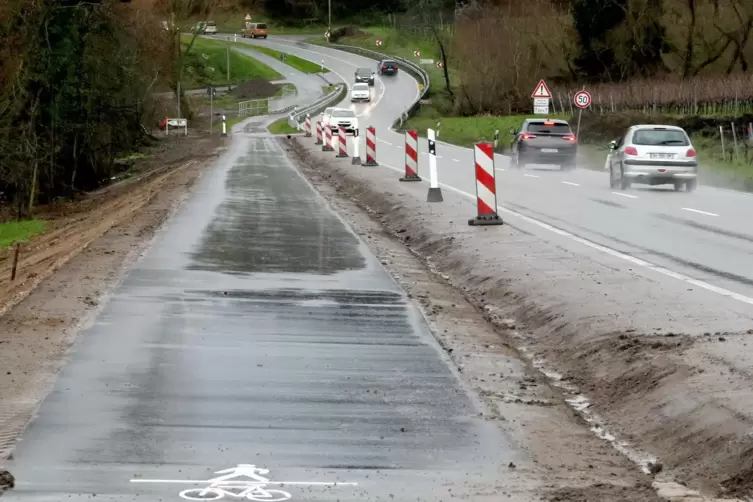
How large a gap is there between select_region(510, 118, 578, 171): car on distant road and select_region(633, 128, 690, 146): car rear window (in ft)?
32.0

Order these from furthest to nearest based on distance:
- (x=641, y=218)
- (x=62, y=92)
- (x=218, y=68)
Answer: (x=218, y=68) < (x=62, y=92) < (x=641, y=218)

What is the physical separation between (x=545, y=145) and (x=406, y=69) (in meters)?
83.9

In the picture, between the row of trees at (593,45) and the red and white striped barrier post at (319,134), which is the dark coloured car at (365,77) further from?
the red and white striped barrier post at (319,134)

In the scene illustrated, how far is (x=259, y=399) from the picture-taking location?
8367mm

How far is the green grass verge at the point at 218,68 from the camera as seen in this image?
135m

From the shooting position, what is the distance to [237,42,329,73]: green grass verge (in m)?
143

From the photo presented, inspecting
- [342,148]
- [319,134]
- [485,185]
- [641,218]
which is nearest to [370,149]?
[342,148]

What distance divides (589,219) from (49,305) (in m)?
12.6

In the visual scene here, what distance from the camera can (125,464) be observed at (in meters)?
6.70

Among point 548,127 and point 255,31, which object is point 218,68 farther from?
point 548,127

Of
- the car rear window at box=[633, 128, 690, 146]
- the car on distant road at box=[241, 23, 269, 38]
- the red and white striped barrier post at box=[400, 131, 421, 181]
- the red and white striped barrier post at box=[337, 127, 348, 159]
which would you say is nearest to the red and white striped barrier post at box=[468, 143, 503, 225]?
the red and white striped barrier post at box=[400, 131, 421, 181]

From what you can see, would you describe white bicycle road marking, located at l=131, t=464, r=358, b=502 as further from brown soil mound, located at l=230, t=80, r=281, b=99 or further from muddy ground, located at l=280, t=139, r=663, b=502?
brown soil mound, located at l=230, t=80, r=281, b=99

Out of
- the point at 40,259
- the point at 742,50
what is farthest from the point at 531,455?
the point at 742,50

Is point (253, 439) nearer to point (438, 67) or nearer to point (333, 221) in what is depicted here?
point (333, 221)
